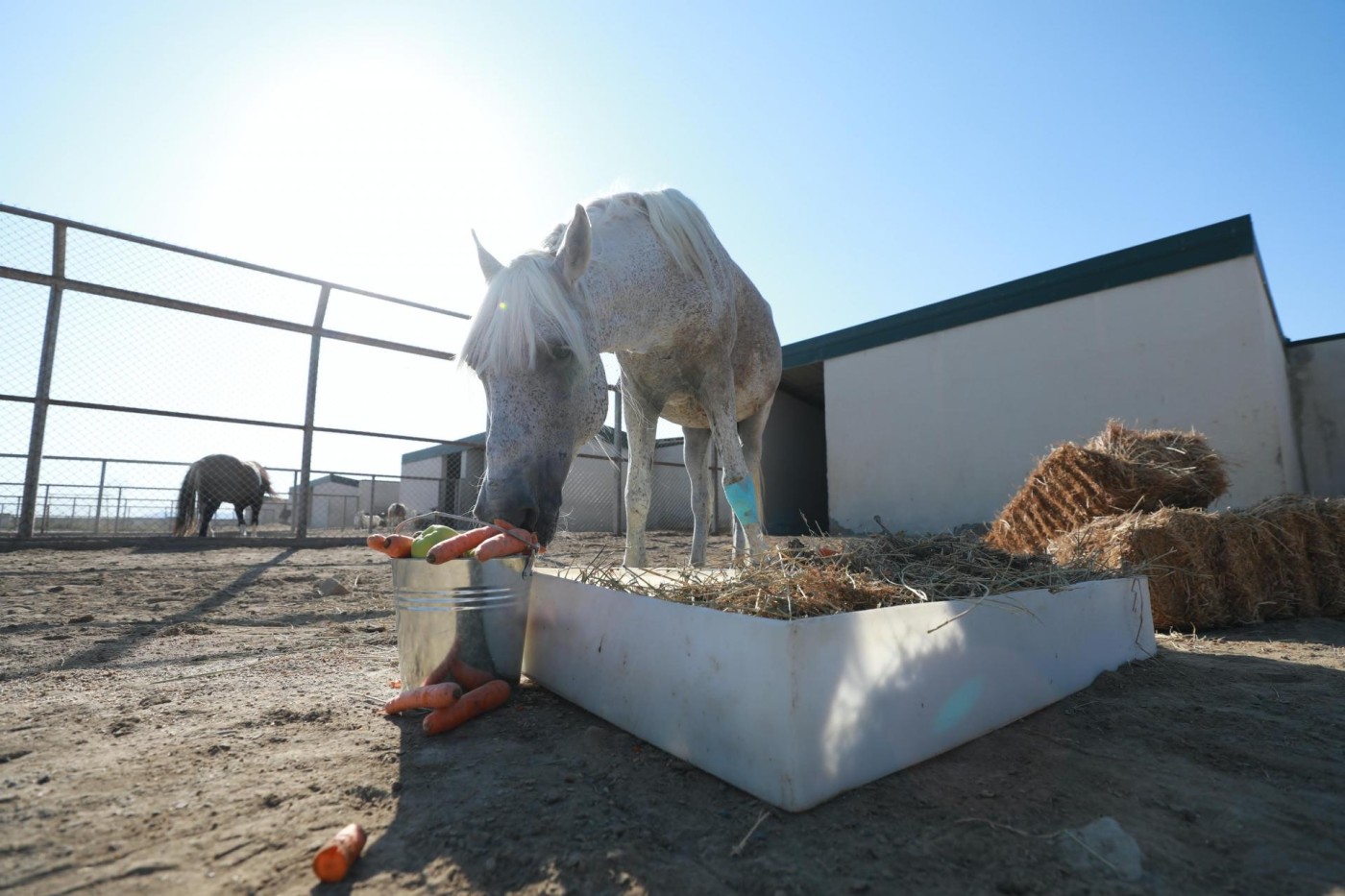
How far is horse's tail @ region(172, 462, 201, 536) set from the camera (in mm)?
9547

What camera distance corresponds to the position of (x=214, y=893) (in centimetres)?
86

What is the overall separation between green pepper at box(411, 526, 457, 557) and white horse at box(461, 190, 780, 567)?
131mm

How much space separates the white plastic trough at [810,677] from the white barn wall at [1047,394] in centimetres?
645

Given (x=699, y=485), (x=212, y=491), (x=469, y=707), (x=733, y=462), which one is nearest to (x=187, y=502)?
(x=212, y=491)

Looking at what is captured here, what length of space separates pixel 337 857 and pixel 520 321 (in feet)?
4.86

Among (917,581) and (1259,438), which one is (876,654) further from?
(1259,438)

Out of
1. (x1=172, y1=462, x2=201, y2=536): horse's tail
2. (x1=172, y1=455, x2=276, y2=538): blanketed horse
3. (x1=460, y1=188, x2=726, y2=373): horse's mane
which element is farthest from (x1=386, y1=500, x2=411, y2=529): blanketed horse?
(x1=460, y1=188, x2=726, y2=373): horse's mane

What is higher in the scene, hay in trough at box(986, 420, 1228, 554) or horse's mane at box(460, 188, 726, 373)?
horse's mane at box(460, 188, 726, 373)

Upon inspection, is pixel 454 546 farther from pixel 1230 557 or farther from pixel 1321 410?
pixel 1321 410

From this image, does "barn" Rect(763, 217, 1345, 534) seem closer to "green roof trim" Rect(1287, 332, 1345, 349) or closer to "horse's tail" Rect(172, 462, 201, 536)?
"green roof trim" Rect(1287, 332, 1345, 349)

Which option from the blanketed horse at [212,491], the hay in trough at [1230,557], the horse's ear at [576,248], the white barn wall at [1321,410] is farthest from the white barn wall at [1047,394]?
the blanketed horse at [212,491]

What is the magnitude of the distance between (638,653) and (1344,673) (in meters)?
2.41

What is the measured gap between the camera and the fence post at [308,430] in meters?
5.84

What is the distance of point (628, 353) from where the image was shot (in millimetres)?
2998
